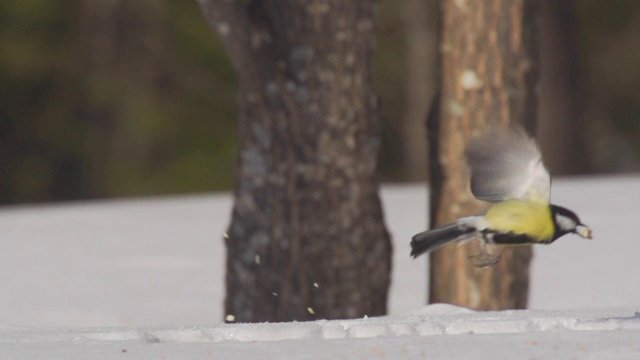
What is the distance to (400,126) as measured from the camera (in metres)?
26.2

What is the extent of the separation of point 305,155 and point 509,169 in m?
1.48

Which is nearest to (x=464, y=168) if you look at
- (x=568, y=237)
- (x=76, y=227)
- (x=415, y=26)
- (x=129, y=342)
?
(x=129, y=342)

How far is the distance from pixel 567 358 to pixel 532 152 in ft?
4.12

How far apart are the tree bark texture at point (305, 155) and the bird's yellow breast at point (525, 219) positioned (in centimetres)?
154

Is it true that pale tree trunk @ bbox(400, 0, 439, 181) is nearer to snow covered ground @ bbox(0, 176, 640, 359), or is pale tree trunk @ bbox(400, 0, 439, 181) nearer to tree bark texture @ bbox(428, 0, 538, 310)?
snow covered ground @ bbox(0, 176, 640, 359)

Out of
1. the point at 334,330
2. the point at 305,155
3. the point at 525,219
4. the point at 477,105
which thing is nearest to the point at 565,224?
the point at 525,219

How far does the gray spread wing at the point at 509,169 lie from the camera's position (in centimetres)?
508

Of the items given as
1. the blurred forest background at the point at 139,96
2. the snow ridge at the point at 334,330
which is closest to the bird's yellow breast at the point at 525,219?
the snow ridge at the point at 334,330

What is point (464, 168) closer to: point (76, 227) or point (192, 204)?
point (76, 227)

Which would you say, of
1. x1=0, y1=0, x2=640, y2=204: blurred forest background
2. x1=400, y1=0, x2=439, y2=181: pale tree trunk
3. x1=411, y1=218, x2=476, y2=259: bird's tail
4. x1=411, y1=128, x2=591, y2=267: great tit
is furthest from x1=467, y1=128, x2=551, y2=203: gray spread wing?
x1=0, y1=0, x2=640, y2=204: blurred forest background

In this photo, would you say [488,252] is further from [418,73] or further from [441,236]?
[418,73]

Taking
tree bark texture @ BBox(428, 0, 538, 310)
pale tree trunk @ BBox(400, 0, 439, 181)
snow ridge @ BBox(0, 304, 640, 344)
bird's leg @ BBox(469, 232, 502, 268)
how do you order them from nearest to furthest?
snow ridge @ BBox(0, 304, 640, 344), bird's leg @ BBox(469, 232, 502, 268), tree bark texture @ BBox(428, 0, 538, 310), pale tree trunk @ BBox(400, 0, 439, 181)

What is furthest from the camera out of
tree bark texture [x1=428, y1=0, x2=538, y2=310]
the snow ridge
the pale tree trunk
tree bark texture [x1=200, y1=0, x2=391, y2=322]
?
the pale tree trunk

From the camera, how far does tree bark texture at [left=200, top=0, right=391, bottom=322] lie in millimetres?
6453
